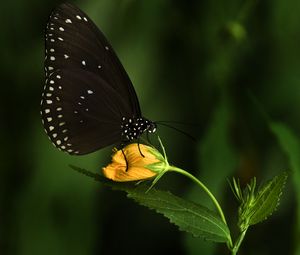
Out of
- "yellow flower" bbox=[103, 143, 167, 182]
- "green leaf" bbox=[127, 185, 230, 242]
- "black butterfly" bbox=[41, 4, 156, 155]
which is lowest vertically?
"green leaf" bbox=[127, 185, 230, 242]

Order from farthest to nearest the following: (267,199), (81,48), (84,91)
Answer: (84,91) < (81,48) < (267,199)

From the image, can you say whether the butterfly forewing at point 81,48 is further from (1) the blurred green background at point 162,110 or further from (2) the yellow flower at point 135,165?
(1) the blurred green background at point 162,110

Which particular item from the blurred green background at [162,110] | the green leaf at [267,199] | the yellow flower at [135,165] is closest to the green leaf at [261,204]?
the green leaf at [267,199]

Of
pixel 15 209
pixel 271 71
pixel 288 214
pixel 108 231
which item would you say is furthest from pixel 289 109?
pixel 15 209

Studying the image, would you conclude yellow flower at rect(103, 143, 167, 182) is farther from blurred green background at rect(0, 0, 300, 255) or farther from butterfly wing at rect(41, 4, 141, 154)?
blurred green background at rect(0, 0, 300, 255)

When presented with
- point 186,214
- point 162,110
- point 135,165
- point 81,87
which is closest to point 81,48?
point 81,87

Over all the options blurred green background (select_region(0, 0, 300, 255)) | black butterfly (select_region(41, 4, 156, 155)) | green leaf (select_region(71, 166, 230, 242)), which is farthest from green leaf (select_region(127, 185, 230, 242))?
blurred green background (select_region(0, 0, 300, 255))

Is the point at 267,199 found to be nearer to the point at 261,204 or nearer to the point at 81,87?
the point at 261,204
